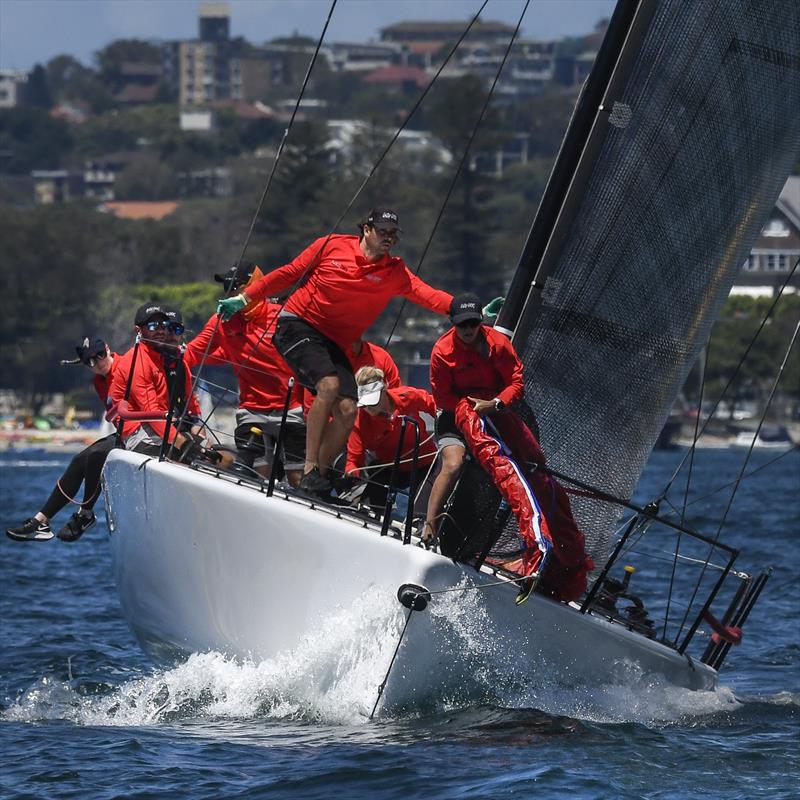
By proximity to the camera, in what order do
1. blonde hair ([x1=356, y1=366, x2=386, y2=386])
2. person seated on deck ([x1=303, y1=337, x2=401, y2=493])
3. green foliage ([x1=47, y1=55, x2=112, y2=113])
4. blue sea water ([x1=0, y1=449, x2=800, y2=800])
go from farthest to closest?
green foliage ([x1=47, y1=55, x2=112, y2=113])
person seated on deck ([x1=303, y1=337, x2=401, y2=493])
blonde hair ([x1=356, y1=366, x2=386, y2=386])
blue sea water ([x1=0, y1=449, x2=800, y2=800])

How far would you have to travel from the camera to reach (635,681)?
7504mm

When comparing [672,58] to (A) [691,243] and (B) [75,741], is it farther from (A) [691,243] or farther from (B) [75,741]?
(B) [75,741]

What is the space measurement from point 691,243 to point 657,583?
23.1ft

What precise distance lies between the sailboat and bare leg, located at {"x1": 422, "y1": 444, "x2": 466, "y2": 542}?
75 millimetres

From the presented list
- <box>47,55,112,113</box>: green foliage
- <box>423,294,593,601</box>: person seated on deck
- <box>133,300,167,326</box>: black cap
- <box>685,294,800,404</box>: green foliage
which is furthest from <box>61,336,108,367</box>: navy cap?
<box>47,55,112,113</box>: green foliage

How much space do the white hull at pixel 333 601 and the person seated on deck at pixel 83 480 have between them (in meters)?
0.51

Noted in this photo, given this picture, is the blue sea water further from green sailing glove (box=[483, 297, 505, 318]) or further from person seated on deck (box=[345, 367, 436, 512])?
green sailing glove (box=[483, 297, 505, 318])

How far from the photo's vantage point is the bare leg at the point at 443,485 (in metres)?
6.84

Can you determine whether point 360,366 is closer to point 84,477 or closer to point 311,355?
point 311,355

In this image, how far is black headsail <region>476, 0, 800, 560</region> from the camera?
25.1ft

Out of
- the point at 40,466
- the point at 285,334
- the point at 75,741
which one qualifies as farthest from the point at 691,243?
the point at 40,466

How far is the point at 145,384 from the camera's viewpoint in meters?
8.16

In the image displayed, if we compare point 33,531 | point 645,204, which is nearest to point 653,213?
point 645,204

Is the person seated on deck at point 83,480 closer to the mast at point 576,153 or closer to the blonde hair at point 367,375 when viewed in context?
the blonde hair at point 367,375
